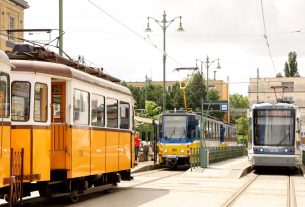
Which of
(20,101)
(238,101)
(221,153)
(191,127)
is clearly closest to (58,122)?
(20,101)

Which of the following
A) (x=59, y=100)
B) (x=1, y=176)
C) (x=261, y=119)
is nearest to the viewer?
(x=1, y=176)

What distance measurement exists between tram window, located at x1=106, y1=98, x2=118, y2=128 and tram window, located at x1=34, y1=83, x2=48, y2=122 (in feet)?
11.9

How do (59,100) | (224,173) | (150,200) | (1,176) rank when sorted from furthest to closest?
(224,173), (150,200), (59,100), (1,176)

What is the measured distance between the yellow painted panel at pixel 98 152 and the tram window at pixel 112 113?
68 cm

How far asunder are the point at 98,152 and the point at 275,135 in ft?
44.2

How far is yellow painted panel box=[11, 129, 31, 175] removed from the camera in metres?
12.3

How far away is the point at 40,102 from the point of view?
1302 cm

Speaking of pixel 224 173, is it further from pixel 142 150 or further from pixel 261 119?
pixel 142 150

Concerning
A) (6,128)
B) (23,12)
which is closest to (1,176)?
(6,128)

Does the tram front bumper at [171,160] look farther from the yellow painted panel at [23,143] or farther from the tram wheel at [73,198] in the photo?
the yellow painted panel at [23,143]

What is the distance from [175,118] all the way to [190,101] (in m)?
49.9

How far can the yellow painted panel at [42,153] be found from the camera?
12500 mm

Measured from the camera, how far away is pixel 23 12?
5738 centimetres

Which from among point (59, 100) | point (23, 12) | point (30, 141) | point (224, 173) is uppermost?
point (23, 12)
